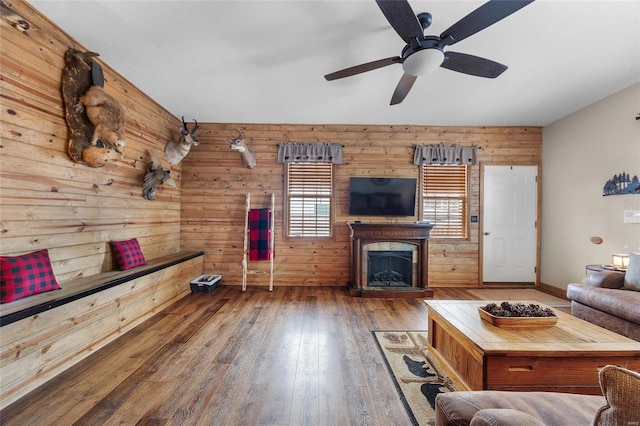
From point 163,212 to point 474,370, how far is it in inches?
171

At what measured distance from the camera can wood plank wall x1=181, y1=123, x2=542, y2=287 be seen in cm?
464

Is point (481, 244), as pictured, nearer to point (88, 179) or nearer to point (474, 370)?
point (474, 370)

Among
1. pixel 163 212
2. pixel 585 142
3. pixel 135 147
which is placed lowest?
pixel 163 212

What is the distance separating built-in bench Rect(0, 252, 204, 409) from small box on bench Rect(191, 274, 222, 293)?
0.82m

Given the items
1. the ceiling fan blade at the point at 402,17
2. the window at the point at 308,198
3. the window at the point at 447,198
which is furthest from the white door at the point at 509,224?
the ceiling fan blade at the point at 402,17

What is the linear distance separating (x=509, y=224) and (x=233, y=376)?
498 centimetres

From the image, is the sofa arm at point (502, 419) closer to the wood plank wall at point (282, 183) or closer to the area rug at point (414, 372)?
the area rug at point (414, 372)

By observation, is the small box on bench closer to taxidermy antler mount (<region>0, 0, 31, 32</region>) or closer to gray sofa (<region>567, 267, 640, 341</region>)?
taxidermy antler mount (<region>0, 0, 31, 32</region>)

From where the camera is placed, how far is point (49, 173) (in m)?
2.25

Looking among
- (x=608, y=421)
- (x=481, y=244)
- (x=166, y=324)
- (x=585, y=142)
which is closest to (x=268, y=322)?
(x=166, y=324)

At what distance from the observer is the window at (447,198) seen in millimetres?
4715

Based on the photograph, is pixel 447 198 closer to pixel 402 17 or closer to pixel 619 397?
pixel 402 17

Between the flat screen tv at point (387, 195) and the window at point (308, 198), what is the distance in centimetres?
52

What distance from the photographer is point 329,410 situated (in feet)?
5.58
